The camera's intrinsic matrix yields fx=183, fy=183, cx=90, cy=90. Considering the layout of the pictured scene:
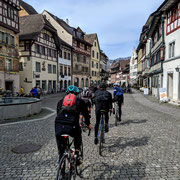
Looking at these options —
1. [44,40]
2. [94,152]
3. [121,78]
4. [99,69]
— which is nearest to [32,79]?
[44,40]

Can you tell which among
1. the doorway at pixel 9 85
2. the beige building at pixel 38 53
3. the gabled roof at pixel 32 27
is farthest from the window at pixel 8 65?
the gabled roof at pixel 32 27

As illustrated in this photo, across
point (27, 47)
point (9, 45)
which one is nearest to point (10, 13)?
point (9, 45)

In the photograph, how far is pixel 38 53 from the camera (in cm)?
2791

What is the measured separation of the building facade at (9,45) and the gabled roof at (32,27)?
125 inches

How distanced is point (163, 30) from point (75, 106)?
1856 centimetres

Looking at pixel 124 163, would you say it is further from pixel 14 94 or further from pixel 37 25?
pixel 37 25

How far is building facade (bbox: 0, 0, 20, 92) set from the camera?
2108 centimetres

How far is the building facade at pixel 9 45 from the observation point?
21.1 meters

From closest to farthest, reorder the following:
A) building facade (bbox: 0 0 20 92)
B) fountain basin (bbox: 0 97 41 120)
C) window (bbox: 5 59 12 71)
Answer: fountain basin (bbox: 0 97 41 120), building facade (bbox: 0 0 20 92), window (bbox: 5 59 12 71)

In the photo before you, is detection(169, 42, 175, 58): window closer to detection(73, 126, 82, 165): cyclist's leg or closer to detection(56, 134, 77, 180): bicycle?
detection(73, 126, 82, 165): cyclist's leg

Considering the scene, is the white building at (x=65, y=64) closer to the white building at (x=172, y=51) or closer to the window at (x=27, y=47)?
the window at (x=27, y=47)

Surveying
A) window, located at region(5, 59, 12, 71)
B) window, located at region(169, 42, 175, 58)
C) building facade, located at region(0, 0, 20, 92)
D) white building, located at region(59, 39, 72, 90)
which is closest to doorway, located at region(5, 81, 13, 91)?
building facade, located at region(0, 0, 20, 92)

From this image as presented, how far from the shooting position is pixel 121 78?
83188 mm

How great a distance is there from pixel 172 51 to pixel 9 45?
18480 mm
